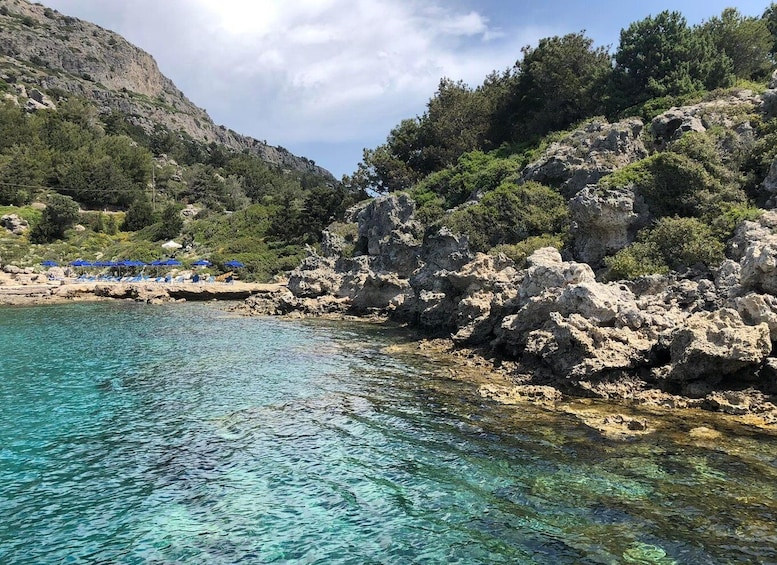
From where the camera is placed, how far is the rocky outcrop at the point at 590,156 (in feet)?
96.8

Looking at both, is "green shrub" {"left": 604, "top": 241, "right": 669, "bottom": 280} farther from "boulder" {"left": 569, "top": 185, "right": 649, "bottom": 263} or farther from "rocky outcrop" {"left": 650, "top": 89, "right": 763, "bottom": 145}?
"rocky outcrop" {"left": 650, "top": 89, "right": 763, "bottom": 145}

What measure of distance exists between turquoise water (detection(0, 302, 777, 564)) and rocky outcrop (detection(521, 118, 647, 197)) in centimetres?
1892

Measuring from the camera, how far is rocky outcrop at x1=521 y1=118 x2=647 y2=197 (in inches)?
1162

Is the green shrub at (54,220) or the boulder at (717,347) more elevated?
the green shrub at (54,220)

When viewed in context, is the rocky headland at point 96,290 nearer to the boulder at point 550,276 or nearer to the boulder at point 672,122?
the boulder at point 550,276

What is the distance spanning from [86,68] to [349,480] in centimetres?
18506

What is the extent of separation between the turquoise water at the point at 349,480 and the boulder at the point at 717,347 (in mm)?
2478

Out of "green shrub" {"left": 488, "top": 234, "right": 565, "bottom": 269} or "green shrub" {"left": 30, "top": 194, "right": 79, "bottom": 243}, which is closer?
"green shrub" {"left": 488, "top": 234, "right": 565, "bottom": 269}

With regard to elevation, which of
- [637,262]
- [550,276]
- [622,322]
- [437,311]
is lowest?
[437,311]

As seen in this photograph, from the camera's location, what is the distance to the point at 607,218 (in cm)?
2317

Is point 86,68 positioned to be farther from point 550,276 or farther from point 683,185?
point 550,276

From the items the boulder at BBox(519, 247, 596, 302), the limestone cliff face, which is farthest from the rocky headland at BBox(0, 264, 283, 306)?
the limestone cliff face

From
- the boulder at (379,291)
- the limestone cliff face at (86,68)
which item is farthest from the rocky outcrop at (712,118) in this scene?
the limestone cliff face at (86,68)

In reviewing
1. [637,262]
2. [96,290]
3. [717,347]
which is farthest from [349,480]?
[96,290]
